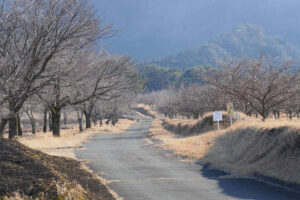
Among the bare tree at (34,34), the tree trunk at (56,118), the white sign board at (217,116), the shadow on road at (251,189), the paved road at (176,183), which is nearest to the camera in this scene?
the shadow on road at (251,189)

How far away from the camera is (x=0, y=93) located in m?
14.5

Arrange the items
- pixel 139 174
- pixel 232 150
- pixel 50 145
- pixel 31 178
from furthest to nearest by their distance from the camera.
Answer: pixel 50 145 → pixel 232 150 → pixel 139 174 → pixel 31 178

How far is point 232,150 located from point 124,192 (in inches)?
293

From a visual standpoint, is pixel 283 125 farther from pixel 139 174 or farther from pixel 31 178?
pixel 31 178

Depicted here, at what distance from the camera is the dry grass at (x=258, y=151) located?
11.5m

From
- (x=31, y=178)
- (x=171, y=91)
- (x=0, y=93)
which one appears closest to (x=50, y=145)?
(x=0, y=93)

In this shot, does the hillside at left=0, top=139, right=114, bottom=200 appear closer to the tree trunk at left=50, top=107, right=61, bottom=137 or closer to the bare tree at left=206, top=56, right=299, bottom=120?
the bare tree at left=206, top=56, right=299, bottom=120

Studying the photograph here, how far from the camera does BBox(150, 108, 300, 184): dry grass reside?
1153 centimetres

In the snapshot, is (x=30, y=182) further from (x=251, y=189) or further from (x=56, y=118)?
(x=56, y=118)

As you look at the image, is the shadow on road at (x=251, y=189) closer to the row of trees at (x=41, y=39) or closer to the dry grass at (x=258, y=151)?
the dry grass at (x=258, y=151)

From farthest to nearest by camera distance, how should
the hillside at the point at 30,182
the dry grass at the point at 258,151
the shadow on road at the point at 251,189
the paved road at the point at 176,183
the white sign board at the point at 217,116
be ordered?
the white sign board at the point at 217,116 → the dry grass at the point at 258,151 → the paved road at the point at 176,183 → the shadow on road at the point at 251,189 → the hillside at the point at 30,182

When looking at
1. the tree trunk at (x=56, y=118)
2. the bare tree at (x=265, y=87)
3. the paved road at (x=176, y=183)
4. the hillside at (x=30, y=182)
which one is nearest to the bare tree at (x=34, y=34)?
the paved road at (x=176, y=183)

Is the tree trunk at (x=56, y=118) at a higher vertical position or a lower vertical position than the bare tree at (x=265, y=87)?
lower

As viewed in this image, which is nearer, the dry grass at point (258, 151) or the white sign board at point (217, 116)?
the dry grass at point (258, 151)
